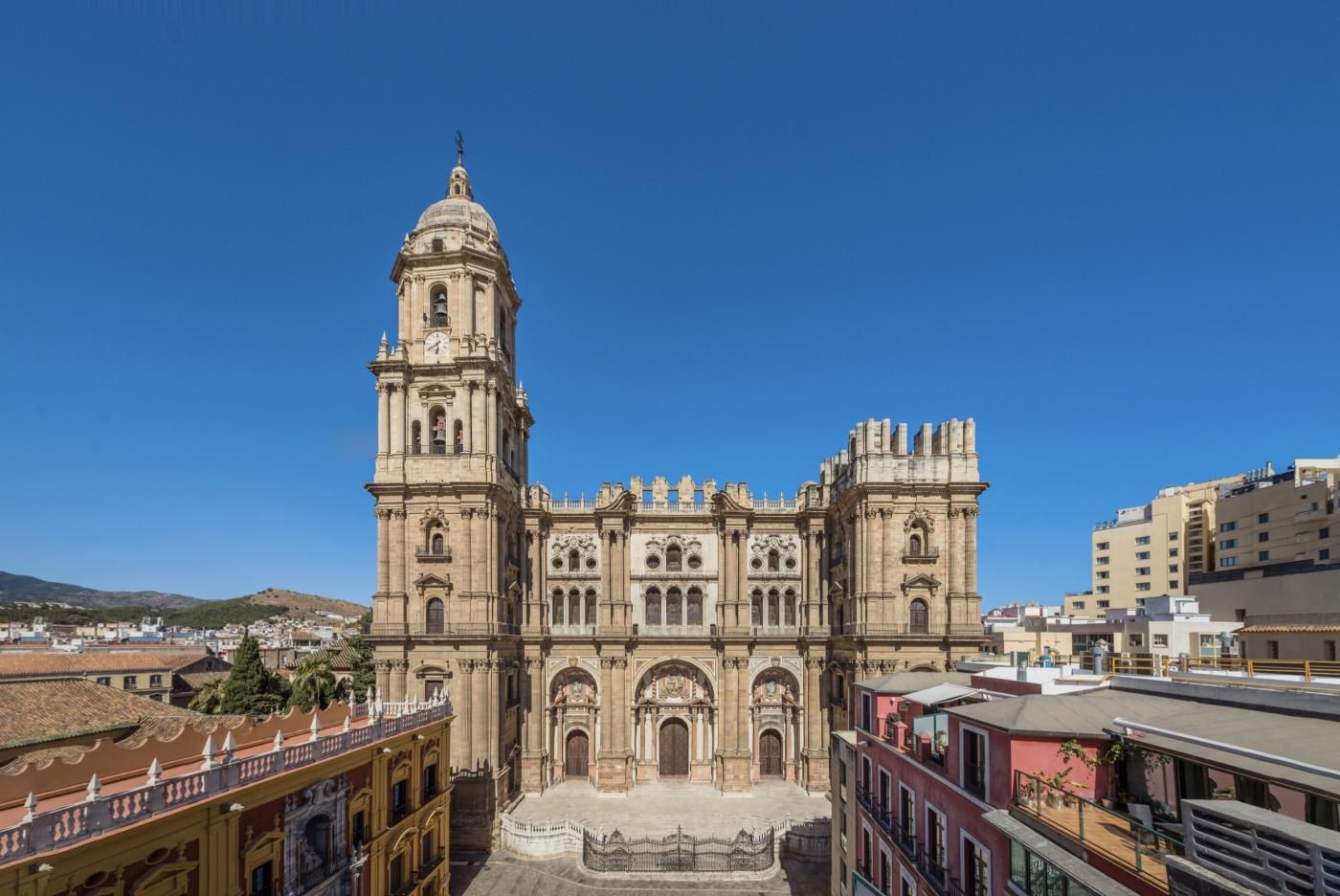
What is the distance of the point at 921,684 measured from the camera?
70.6 feet

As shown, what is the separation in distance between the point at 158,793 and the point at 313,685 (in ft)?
112

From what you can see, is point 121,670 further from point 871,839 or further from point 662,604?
point 871,839

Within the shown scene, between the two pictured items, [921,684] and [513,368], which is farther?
[513,368]

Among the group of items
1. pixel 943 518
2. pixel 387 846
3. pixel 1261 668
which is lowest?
pixel 387 846

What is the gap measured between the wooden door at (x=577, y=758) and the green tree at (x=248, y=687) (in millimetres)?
18911

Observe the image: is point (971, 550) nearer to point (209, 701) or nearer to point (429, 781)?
point (429, 781)

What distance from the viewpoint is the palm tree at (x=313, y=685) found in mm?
42656

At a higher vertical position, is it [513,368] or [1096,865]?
[513,368]

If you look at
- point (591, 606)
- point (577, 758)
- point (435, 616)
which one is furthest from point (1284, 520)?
point (435, 616)

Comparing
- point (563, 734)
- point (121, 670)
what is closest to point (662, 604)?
point (563, 734)

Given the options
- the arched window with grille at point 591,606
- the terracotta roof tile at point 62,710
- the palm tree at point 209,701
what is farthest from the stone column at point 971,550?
the palm tree at point 209,701

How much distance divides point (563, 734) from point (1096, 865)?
35988mm

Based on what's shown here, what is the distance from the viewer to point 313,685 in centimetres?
4375

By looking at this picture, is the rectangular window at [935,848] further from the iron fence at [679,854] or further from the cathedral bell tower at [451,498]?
the cathedral bell tower at [451,498]
